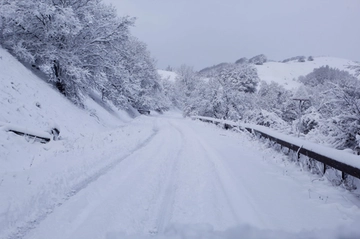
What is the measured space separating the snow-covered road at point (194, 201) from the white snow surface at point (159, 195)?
0.05 feet

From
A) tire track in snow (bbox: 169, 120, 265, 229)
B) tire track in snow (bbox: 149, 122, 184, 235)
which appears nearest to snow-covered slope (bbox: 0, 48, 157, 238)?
tire track in snow (bbox: 149, 122, 184, 235)

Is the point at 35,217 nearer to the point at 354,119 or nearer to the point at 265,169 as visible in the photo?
the point at 265,169

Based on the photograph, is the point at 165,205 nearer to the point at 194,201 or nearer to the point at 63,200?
the point at 194,201

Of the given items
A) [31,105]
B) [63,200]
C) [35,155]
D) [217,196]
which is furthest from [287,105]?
[63,200]

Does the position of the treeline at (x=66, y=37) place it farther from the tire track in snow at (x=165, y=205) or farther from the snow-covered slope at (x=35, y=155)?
the tire track in snow at (x=165, y=205)

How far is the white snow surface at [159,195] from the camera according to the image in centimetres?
331

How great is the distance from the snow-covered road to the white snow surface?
15 mm

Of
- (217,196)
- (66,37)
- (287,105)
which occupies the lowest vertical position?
(217,196)

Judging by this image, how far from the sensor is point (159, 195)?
4.41 meters

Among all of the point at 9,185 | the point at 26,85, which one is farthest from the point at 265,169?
the point at 26,85

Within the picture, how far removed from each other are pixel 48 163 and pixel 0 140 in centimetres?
157

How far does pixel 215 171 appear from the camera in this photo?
19.8ft

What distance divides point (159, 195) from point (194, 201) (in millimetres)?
673

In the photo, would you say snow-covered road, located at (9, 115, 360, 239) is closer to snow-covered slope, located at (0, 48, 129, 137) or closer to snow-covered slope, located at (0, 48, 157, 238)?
snow-covered slope, located at (0, 48, 157, 238)
